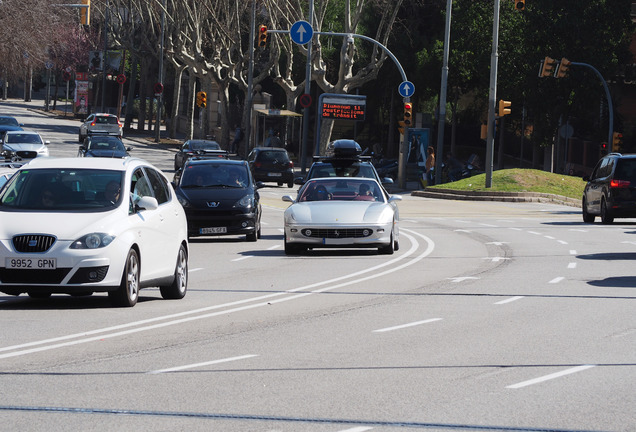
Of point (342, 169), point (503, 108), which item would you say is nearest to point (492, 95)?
point (503, 108)

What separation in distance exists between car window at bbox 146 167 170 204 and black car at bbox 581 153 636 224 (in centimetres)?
1669

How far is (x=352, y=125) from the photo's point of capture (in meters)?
74.6

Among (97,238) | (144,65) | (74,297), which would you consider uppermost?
(144,65)

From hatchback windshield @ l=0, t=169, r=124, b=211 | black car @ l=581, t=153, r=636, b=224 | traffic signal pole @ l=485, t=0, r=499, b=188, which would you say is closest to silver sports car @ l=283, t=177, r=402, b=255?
hatchback windshield @ l=0, t=169, r=124, b=211

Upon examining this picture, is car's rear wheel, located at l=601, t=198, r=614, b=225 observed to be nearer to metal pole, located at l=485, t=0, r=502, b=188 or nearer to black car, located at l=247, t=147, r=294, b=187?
metal pole, located at l=485, t=0, r=502, b=188

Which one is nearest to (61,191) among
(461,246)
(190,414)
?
(190,414)

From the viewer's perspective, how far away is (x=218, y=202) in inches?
904

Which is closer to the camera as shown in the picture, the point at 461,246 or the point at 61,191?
the point at 61,191

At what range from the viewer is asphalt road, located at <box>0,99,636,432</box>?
23.1 feet

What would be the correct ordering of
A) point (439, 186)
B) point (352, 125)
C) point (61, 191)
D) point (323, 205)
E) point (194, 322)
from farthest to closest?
point (352, 125)
point (439, 186)
point (323, 205)
point (61, 191)
point (194, 322)

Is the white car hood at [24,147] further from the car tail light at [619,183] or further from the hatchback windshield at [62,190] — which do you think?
the hatchback windshield at [62,190]

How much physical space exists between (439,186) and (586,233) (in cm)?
1955

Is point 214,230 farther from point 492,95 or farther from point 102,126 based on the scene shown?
point 102,126

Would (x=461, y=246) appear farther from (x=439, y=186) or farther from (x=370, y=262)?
(x=439, y=186)
